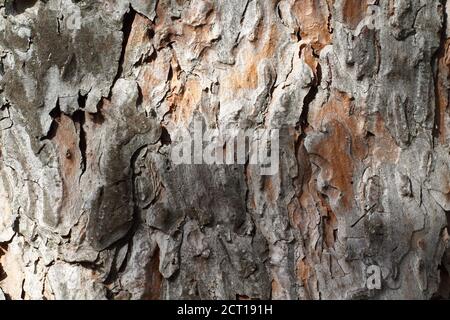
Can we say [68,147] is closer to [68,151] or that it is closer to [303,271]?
[68,151]

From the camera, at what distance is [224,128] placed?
3.98 ft

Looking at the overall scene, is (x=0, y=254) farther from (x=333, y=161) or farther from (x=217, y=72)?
(x=333, y=161)

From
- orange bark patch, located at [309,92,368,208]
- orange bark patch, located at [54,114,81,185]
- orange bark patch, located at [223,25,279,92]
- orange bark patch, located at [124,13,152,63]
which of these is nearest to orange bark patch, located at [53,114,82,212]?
orange bark patch, located at [54,114,81,185]

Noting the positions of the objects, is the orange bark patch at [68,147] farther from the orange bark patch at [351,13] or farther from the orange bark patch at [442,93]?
the orange bark patch at [442,93]

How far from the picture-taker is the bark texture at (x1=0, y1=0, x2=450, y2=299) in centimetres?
121

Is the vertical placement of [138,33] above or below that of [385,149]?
above

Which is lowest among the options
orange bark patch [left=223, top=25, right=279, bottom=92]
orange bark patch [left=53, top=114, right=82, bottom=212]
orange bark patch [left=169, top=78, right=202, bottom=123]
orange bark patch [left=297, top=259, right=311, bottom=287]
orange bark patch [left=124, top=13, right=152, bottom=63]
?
orange bark patch [left=297, top=259, right=311, bottom=287]

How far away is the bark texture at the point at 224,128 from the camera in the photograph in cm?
121

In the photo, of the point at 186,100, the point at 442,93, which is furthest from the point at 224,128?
the point at 442,93

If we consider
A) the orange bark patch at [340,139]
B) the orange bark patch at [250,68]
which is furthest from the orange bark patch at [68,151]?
the orange bark patch at [340,139]

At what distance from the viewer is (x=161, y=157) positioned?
121 cm

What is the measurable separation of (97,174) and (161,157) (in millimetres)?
135

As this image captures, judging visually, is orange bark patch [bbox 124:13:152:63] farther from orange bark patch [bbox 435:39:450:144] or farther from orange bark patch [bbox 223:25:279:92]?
orange bark patch [bbox 435:39:450:144]

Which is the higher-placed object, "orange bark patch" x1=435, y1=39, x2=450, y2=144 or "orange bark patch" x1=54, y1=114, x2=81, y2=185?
"orange bark patch" x1=435, y1=39, x2=450, y2=144
